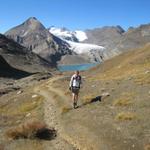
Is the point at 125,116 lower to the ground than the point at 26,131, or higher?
higher

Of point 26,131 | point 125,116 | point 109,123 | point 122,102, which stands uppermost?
point 122,102

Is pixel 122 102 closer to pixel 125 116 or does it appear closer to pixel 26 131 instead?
pixel 125 116

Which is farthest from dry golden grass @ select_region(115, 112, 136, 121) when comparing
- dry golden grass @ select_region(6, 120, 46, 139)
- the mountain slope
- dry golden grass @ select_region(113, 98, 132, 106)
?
dry golden grass @ select_region(6, 120, 46, 139)

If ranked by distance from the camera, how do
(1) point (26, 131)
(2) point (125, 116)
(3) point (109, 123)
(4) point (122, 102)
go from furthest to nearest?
(4) point (122, 102) < (2) point (125, 116) < (3) point (109, 123) < (1) point (26, 131)

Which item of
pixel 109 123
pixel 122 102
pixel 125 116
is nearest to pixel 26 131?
pixel 109 123

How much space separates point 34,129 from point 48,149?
8.68 feet

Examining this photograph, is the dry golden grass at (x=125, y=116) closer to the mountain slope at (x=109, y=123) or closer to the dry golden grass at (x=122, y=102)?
the mountain slope at (x=109, y=123)

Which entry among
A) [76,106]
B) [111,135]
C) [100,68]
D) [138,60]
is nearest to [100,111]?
[76,106]

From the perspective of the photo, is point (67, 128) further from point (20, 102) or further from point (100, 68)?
point (100, 68)

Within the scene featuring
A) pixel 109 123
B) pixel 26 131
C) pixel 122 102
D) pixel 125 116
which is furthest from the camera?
pixel 122 102

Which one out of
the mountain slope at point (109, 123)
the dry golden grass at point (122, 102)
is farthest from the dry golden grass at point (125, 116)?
the dry golden grass at point (122, 102)

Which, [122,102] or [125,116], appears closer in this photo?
[125,116]

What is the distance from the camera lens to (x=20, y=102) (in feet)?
157

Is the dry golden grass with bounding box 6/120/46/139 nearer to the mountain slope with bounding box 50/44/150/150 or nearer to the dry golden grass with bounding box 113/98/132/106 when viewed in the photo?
the mountain slope with bounding box 50/44/150/150
